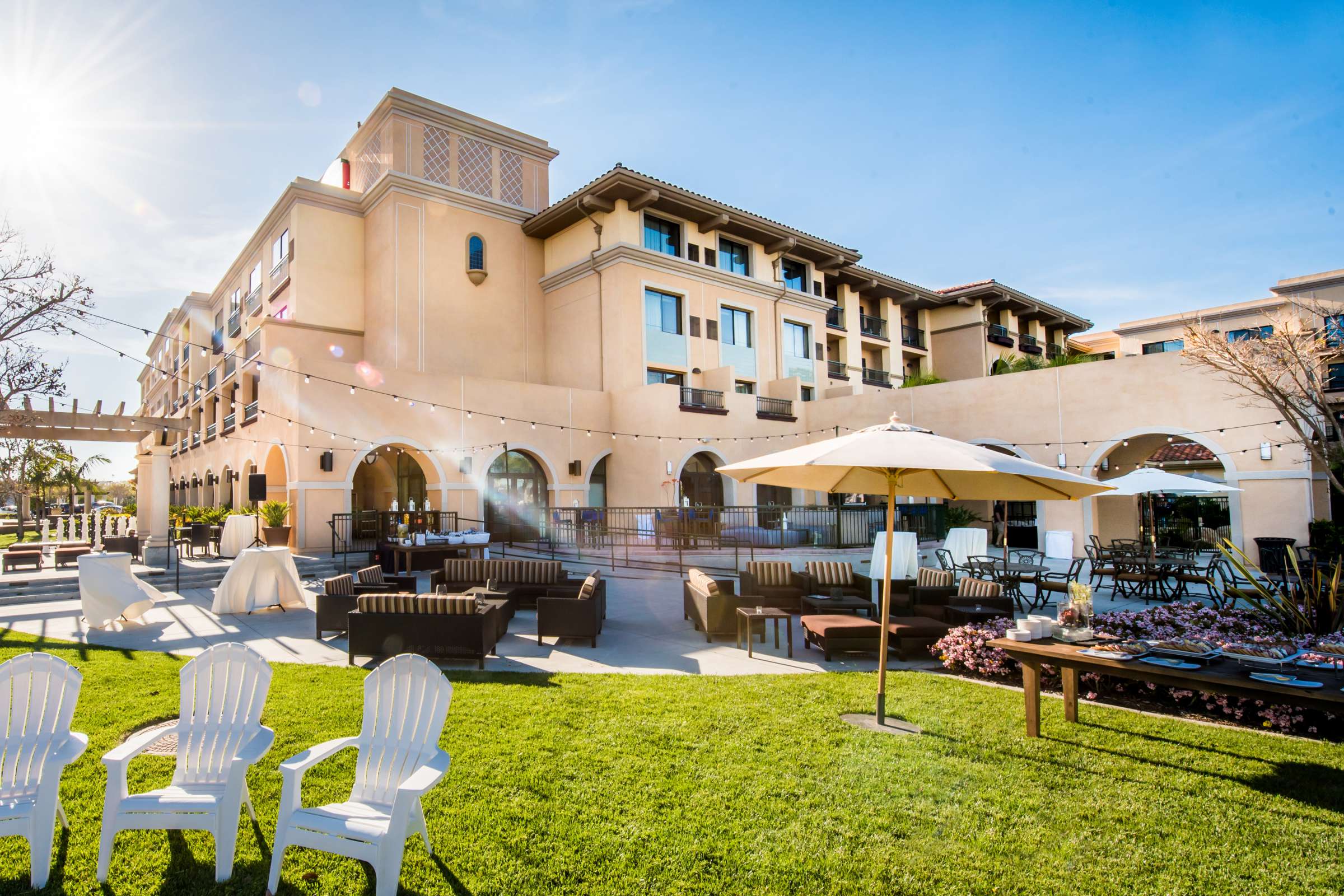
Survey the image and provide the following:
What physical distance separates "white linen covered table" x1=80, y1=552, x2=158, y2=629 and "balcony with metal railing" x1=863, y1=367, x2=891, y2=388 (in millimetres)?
28950

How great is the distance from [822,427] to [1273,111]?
53.1 feet

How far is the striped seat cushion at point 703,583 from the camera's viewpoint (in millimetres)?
8852

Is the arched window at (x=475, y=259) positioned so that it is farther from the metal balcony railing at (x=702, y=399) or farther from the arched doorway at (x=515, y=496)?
the metal balcony railing at (x=702, y=399)

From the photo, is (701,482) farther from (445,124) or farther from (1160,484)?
(445,124)

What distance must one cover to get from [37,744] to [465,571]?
7065 millimetres

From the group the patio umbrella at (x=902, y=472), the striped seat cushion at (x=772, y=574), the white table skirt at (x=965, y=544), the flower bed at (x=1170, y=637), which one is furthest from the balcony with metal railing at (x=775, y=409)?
the patio umbrella at (x=902, y=472)

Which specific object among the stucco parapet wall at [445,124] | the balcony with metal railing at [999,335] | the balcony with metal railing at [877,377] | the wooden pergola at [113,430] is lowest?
the wooden pergola at [113,430]

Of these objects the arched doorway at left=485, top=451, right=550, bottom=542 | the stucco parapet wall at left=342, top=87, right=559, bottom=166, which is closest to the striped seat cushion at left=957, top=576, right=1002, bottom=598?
the arched doorway at left=485, top=451, right=550, bottom=542

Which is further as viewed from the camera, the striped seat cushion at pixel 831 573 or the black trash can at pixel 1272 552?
the black trash can at pixel 1272 552

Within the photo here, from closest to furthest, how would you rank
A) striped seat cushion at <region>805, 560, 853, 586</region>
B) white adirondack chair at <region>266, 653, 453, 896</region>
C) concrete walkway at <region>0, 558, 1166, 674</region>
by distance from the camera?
white adirondack chair at <region>266, 653, 453, 896</region> → concrete walkway at <region>0, 558, 1166, 674</region> → striped seat cushion at <region>805, 560, 853, 586</region>

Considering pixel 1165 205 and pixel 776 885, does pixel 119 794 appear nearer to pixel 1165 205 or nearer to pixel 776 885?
pixel 776 885

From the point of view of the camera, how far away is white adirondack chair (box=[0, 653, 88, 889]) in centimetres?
339

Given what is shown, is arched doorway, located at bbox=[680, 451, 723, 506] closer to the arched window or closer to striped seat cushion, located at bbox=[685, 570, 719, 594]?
the arched window

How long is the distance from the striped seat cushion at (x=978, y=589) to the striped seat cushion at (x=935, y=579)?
0.70ft
